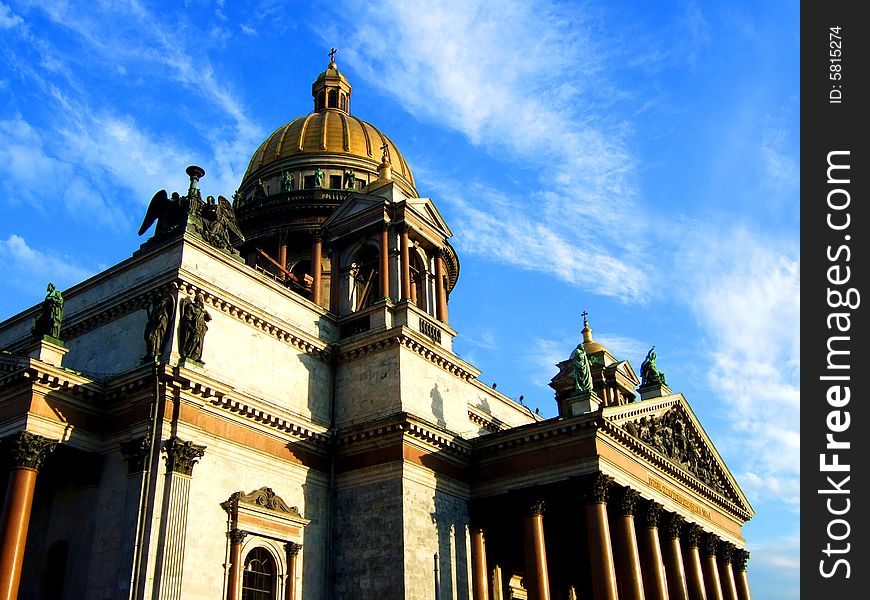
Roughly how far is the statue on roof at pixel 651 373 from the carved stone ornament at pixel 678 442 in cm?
276

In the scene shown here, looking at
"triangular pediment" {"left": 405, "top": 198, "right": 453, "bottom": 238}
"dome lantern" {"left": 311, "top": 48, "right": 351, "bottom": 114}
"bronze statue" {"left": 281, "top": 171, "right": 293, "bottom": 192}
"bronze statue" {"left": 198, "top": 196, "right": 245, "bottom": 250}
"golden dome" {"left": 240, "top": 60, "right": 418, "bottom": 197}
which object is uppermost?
"dome lantern" {"left": 311, "top": 48, "right": 351, "bottom": 114}

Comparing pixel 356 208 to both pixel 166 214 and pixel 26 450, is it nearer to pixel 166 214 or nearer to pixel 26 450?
pixel 166 214

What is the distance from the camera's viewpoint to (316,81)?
62.1m

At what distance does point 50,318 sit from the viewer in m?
27.2

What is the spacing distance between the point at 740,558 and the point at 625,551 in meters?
16.0

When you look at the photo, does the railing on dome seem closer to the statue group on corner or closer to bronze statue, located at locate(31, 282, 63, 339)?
the statue group on corner

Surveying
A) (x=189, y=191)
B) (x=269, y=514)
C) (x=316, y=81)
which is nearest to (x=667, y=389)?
(x=269, y=514)

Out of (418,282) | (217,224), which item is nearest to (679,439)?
(418,282)

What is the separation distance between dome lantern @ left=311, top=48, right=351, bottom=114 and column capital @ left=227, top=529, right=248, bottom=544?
131ft

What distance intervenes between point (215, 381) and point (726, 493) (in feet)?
93.7

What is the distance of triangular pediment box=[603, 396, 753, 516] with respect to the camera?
1340 inches

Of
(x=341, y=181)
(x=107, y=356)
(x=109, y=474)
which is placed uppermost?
(x=341, y=181)

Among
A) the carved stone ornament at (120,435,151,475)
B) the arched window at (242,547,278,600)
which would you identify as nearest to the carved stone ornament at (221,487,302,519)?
the arched window at (242,547,278,600)
